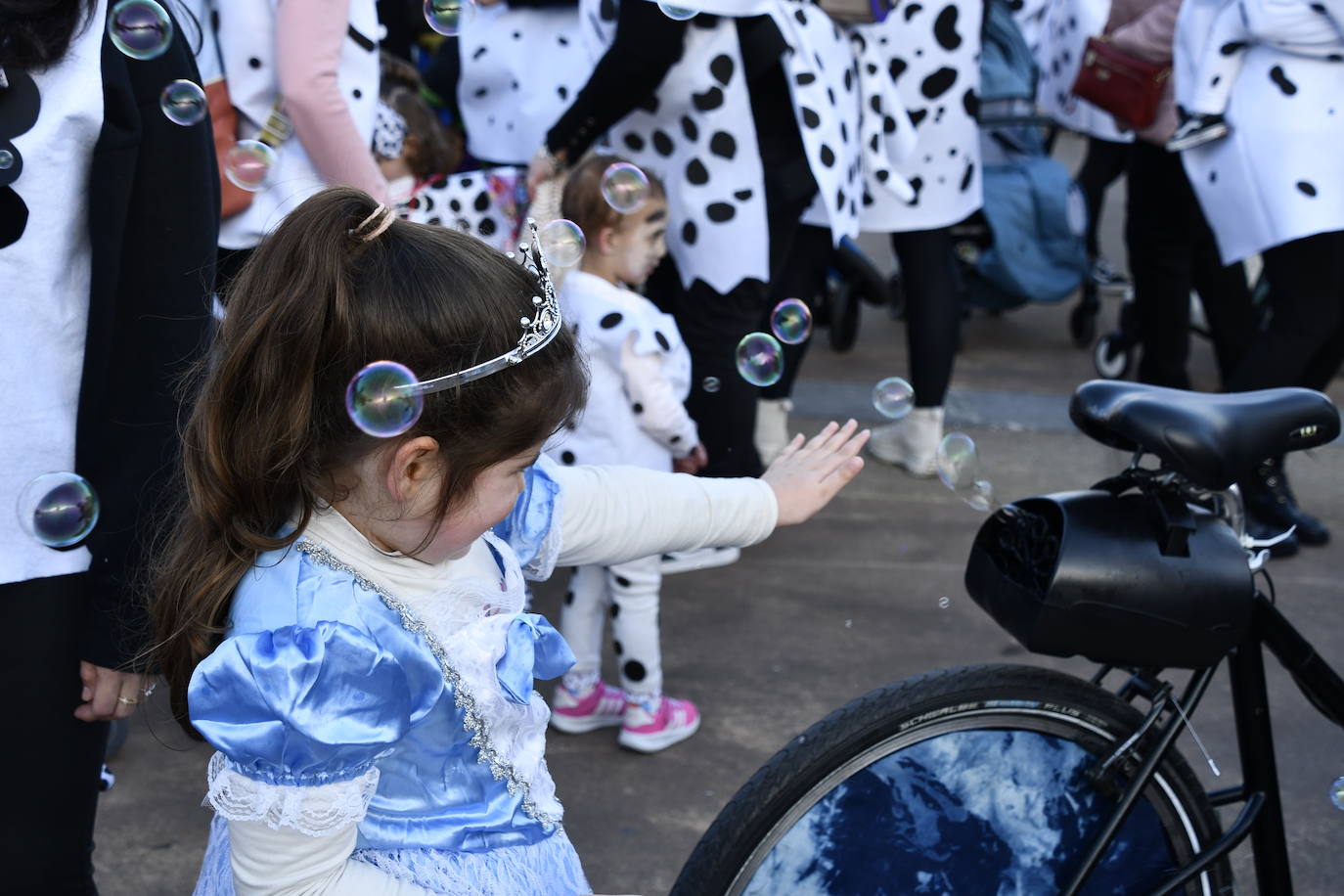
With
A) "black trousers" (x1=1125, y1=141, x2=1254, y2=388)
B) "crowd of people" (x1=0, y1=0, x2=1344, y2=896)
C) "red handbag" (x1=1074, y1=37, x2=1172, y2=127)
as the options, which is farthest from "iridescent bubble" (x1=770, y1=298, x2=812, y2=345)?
"red handbag" (x1=1074, y1=37, x2=1172, y2=127)

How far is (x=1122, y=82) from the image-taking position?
5047 millimetres

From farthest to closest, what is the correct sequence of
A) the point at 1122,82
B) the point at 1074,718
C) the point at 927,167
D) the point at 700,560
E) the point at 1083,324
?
the point at 1083,324 < the point at 1122,82 < the point at 927,167 < the point at 700,560 < the point at 1074,718

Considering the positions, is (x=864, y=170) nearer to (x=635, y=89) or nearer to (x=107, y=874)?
(x=635, y=89)

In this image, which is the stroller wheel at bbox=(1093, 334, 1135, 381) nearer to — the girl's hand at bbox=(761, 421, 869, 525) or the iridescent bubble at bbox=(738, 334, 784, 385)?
the iridescent bubble at bbox=(738, 334, 784, 385)

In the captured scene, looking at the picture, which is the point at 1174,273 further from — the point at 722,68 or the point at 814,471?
the point at 814,471

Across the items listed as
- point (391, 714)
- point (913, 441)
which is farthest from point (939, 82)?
point (391, 714)

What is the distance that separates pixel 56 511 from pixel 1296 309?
3.46 metres

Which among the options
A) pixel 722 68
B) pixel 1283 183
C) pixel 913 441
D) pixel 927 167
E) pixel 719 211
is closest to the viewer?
pixel 722 68

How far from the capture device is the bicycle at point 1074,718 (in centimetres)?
176

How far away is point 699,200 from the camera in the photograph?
3699mm

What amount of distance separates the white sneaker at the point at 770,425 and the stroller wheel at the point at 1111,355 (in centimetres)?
199

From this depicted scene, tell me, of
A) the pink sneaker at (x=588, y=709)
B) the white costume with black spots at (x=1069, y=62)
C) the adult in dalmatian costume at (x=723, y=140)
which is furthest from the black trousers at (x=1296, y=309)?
the pink sneaker at (x=588, y=709)

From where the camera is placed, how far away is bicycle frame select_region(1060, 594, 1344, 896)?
6.06 ft

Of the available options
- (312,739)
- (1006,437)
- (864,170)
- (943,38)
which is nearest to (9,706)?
(312,739)
